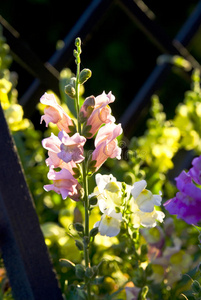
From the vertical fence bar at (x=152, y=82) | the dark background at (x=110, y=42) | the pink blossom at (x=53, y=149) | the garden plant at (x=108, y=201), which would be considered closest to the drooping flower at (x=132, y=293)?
the garden plant at (x=108, y=201)

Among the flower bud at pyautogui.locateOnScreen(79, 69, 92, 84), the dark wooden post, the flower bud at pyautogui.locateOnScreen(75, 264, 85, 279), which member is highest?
the flower bud at pyautogui.locateOnScreen(79, 69, 92, 84)

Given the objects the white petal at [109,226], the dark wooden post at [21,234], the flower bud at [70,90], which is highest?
the flower bud at [70,90]

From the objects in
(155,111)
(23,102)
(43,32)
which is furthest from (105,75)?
(155,111)

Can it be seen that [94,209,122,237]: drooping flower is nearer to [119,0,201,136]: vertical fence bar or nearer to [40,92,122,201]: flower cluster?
[40,92,122,201]: flower cluster

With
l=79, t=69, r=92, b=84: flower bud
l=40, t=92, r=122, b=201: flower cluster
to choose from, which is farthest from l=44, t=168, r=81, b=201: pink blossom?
l=79, t=69, r=92, b=84: flower bud

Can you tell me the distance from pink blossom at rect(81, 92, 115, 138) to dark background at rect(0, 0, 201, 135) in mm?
2560

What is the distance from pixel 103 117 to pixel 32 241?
0.20 m

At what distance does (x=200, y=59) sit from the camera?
3.38 meters

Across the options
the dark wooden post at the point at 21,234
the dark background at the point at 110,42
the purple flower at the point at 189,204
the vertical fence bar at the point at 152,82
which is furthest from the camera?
the dark background at the point at 110,42

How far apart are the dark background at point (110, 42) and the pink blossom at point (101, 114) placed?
2.56 meters

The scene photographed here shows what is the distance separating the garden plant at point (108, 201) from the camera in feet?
1.71

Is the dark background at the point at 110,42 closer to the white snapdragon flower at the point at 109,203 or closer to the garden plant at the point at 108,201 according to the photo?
the garden plant at the point at 108,201

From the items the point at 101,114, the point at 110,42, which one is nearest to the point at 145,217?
the point at 101,114

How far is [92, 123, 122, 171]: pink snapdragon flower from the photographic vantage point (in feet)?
1.73
